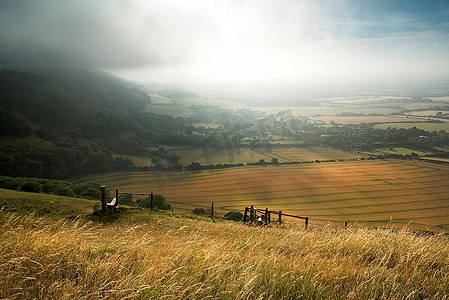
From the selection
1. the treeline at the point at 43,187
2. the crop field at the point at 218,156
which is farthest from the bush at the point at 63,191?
the crop field at the point at 218,156

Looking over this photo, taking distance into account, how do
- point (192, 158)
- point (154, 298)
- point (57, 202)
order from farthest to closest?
1. point (192, 158)
2. point (57, 202)
3. point (154, 298)

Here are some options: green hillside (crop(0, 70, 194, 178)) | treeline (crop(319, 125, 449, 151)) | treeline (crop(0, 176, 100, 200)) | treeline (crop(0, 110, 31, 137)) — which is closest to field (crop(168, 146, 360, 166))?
treeline (crop(319, 125, 449, 151))

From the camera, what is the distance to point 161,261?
398cm

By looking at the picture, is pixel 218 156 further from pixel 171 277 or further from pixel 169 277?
pixel 171 277

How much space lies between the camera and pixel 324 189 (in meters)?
61.1

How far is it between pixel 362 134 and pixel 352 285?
5219 inches

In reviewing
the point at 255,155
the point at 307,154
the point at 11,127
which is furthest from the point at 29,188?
the point at 11,127

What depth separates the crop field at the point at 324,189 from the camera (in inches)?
1926

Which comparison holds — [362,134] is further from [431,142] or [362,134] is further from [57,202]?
[57,202]

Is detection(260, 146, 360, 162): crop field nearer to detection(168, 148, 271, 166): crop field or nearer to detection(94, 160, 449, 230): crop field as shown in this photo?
Answer: detection(168, 148, 271, 166): crop field

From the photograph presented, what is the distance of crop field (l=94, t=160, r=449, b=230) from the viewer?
48913mm

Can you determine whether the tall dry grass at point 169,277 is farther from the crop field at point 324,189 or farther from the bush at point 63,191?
the crop field at point 324,189

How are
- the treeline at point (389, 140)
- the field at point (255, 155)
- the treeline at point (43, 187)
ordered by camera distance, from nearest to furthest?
the treeline at point (43, 187), the field at point (255, 155), the treeline at point (389, 140)

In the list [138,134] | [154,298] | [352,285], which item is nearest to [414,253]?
[352,285]
